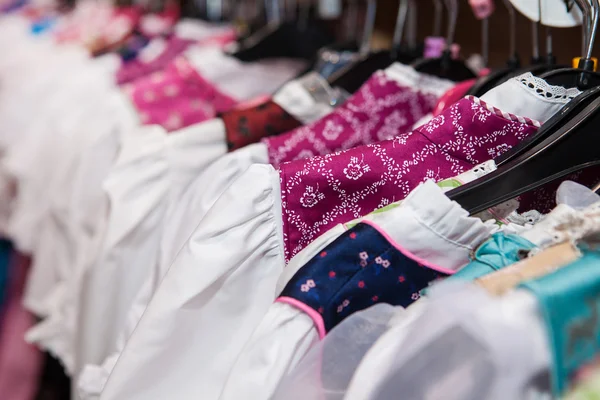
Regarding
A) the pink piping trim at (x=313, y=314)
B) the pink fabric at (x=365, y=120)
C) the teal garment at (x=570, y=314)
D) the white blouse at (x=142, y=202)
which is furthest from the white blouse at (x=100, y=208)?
the teal garment at (x=570, y=314)

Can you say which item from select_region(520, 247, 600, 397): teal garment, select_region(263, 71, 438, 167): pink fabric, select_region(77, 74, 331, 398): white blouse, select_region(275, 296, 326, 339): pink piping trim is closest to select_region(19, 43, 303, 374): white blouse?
select_region(77, 74, 331, 398): white blouse

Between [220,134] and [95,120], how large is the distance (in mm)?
290

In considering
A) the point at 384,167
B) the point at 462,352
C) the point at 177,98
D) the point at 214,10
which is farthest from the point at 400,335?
the point at 214,10

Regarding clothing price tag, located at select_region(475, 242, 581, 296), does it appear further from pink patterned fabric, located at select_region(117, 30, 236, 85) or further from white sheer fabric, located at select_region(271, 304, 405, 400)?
pink patterned fabric, located at select_region(117, 30, 236, 85)

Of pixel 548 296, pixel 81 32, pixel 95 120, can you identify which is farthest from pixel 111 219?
pixel 81 32

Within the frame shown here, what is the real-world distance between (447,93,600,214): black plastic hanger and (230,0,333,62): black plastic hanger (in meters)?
0.60

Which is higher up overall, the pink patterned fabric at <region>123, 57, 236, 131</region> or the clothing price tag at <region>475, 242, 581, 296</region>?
the clothing price tag at <region>475, 242, 581, 296</region>

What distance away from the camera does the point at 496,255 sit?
0.41 m

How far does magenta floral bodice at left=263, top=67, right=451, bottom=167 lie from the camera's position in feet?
2.11

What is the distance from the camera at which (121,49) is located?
1.10 meters

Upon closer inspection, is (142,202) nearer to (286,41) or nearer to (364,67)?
(364,67)

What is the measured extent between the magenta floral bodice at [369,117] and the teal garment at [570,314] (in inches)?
14.6

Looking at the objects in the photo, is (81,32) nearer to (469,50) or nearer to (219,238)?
(469,50)

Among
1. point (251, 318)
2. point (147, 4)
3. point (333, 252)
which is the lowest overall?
point (147, 4)
